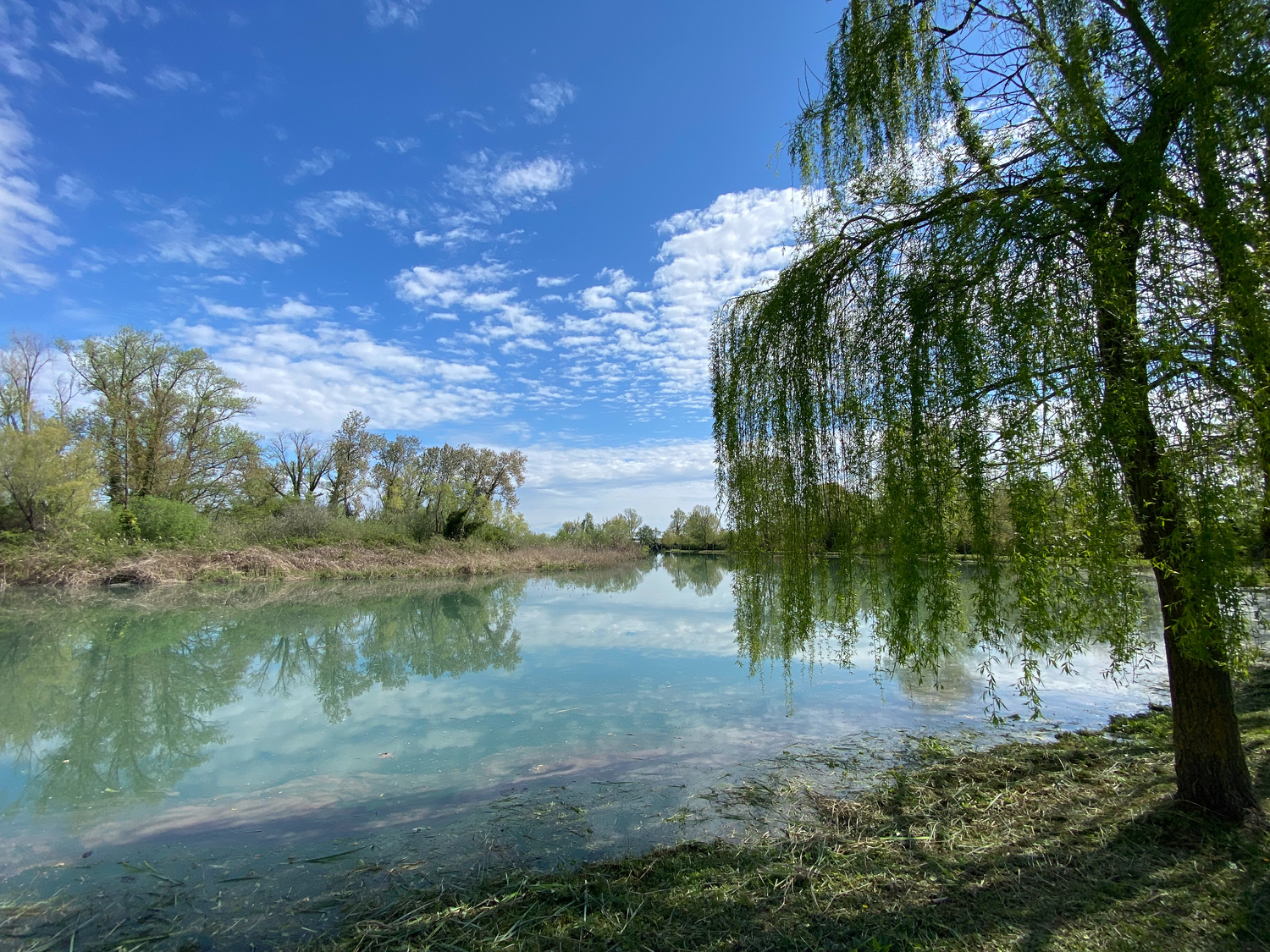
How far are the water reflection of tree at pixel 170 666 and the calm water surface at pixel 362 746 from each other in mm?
48

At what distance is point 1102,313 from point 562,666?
26.6 ft

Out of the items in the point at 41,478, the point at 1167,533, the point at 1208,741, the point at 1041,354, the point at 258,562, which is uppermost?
the point at 41,478

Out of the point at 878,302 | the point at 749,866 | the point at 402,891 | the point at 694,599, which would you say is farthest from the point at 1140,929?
the point at 694,599

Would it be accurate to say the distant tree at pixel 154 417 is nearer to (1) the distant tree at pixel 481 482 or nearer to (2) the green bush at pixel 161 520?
(2) the green bush at pixel 161 520

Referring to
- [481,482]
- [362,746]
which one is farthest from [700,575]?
[362,746]

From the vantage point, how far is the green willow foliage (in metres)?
2.03

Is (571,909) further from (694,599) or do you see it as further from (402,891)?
(694,599)

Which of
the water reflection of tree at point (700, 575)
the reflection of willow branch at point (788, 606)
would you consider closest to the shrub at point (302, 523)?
the water reflection of tree at point (700, 575)

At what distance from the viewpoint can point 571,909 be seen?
2.54 meters

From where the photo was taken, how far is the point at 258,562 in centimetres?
1919

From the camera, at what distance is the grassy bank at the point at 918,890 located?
217 cm

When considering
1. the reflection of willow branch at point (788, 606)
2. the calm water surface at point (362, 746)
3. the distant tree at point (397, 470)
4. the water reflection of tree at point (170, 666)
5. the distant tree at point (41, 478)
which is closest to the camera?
the calm water surface at point (362, 746)

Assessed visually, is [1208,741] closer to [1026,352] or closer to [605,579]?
[1026,352]

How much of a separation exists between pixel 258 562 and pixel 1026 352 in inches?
895
